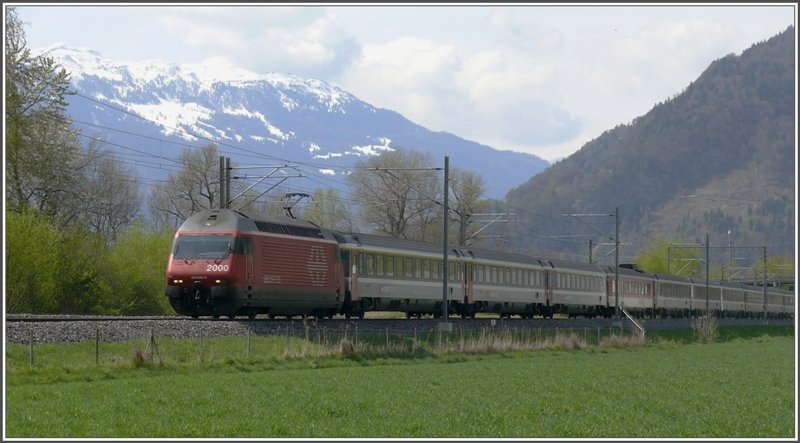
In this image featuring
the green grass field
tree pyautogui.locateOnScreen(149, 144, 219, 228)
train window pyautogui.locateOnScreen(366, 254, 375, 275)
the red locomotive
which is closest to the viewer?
the green grass field

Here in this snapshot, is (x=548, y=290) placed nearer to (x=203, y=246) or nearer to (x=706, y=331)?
(x=706, y=331)

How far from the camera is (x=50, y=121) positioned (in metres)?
57.5

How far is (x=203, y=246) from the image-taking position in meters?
41.2

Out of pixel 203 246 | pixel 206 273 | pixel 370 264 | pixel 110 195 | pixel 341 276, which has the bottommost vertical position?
pixel 341 276

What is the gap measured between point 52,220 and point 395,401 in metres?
41.7

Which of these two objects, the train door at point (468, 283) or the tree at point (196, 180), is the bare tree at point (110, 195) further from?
the train door at point (468, 283)

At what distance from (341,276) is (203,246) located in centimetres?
812

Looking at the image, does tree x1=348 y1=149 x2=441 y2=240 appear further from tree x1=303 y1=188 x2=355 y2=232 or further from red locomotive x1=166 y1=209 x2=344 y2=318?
red locomotive x1=166 y1=209 x2=344 y2=318

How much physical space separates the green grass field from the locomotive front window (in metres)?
3.90

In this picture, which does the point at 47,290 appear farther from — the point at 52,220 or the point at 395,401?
the point at 395,401

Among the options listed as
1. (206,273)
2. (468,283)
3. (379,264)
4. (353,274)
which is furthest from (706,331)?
(206,273)

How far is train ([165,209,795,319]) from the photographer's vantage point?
4088cm

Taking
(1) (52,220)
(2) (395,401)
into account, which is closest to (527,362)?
(2) (395,401)

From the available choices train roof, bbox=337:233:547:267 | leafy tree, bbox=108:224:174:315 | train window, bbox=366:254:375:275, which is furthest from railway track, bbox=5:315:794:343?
leafy tree, bbox=108:224:174:315
